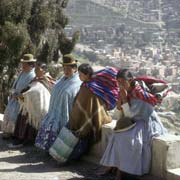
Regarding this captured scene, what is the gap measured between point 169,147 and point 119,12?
260 ft

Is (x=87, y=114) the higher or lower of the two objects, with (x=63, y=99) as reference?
lower

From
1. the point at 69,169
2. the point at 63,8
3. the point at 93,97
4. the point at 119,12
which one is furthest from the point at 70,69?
the point at 119,12

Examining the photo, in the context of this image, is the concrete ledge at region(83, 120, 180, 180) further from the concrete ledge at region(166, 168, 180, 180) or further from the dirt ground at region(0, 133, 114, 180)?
the dirt ground at region(0, 133, 114, 180)

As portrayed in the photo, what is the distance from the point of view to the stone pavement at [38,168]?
5.89 meters

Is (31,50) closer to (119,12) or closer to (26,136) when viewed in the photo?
(26,136)

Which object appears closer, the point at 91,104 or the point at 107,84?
the point at 91,104

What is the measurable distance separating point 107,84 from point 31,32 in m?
11.8

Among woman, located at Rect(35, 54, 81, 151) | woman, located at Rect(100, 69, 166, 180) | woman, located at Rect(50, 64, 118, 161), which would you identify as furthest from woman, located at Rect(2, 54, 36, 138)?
woman, located at Rect(100, 69, 166, 180)

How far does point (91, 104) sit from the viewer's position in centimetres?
619

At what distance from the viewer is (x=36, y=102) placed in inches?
285

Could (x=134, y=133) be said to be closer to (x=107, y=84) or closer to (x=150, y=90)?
(x=150, y=90)

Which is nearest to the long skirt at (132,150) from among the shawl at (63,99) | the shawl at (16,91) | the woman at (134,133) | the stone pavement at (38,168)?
the woman at (134,133)

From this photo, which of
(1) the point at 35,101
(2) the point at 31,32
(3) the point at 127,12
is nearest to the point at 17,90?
(1) the point at 35,101

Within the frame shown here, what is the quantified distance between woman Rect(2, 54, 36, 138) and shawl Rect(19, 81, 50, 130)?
0.84 ft
